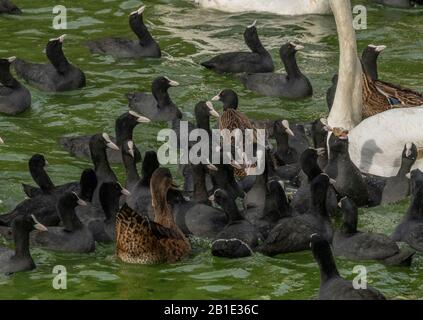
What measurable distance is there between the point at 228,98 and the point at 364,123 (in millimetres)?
1950

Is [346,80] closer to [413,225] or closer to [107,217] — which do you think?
[413,225]

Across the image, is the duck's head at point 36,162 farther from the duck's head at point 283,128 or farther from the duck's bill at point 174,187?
the duck's head at point 283,128

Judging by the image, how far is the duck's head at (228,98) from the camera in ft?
59.5

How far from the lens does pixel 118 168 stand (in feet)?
57.3

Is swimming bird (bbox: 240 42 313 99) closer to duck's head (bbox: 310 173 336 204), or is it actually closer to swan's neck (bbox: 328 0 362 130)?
swan's neck (bbox: 328 0 362 130)

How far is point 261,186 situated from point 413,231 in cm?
172

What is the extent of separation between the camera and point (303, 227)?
14867 millimetres

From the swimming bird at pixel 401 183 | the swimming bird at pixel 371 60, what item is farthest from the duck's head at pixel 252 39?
the swimming bird at pixel 401 183

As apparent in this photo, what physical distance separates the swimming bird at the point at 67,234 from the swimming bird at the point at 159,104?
10.8ft

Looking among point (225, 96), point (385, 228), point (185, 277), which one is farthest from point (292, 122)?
point (185, 277)

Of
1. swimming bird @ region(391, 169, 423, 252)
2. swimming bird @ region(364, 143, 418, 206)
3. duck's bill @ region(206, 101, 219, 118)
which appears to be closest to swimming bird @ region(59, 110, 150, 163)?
duck's bill @ region(206, 101, 219, 118)

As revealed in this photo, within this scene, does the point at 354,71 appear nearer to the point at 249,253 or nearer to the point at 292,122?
the point at 292,122

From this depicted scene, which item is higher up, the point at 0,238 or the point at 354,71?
the point at 354,71

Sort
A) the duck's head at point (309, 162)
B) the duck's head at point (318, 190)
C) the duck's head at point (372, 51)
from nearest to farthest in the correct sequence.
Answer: the duck's head at point (318, 190) < the duck's head at point (309, 162) < the duck's head at point (372, 51)
